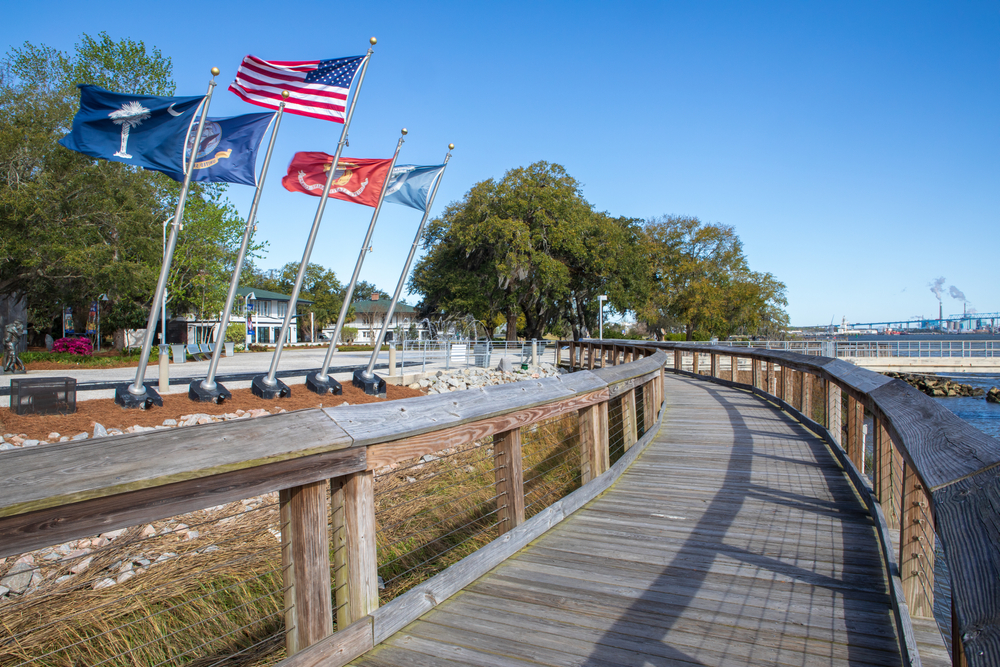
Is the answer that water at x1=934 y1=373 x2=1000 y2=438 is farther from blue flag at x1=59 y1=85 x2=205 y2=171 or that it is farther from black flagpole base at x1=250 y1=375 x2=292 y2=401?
blue flag at x1=59 y1=85 x2=205 y2=171

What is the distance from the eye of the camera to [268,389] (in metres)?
14.8

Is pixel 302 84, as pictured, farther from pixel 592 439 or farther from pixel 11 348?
pixel 11 348

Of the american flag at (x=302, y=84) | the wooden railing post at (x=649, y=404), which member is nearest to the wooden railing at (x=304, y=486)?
the wooden railing post at (x=649, y=404)

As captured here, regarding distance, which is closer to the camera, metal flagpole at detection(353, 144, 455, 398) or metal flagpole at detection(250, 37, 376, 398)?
metal flagpole at detection(250, 37, 376, 398)

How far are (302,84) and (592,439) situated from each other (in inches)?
394

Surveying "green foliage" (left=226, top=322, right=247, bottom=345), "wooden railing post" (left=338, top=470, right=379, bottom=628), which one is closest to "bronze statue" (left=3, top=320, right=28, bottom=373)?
"wooden railing post" (left=338, top=470, right=379, bottom=628)

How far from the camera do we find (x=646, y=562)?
369 cm

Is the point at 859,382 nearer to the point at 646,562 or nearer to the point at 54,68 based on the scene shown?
the point at 646,562

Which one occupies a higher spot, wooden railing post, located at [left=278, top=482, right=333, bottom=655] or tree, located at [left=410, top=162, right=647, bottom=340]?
tree, located at [left=410, top=162, right=647, bottom=340]

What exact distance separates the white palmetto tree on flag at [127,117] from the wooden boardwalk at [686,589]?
10356 mm

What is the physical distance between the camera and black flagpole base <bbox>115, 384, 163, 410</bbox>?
41.1 ft

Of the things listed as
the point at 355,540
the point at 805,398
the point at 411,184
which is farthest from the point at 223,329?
the point at 355,540

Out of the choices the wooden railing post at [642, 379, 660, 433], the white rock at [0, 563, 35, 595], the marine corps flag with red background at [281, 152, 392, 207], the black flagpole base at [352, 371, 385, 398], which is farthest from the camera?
the black flagpole base at [352, 371, 385, 398]

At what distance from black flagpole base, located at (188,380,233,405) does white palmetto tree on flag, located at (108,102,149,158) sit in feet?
17.0
